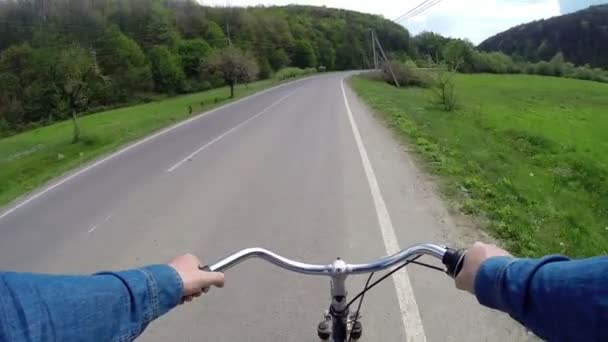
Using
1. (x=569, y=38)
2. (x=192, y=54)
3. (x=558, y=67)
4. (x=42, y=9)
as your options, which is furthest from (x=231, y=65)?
(x=569, y=38)

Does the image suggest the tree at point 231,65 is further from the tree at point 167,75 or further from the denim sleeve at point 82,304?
the denim sleeve at point 82,304

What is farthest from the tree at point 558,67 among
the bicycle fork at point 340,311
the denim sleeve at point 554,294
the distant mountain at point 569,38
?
the denim sleeve at point 554,294

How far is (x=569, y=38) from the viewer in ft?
361

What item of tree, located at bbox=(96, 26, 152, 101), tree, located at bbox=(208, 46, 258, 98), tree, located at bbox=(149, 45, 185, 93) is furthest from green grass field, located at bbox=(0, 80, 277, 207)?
tree, located at bbox=(149, 45, 185, 93)

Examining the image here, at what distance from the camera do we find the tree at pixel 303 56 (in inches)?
3748

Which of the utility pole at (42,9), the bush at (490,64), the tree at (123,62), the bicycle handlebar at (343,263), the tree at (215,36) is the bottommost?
the bicycle handlebar at (343,263)

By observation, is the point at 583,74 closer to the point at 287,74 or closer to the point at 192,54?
the point at 287,74

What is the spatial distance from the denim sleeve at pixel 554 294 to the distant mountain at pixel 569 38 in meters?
115

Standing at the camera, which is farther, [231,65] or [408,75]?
[408,75]

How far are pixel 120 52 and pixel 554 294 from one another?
62.1 meters

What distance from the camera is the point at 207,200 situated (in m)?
8.15

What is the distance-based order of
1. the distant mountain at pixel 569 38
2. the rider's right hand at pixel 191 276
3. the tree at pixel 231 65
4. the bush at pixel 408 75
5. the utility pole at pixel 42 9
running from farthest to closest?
the distant mountain at pixel 569 38 < the utility pole at pixel 42 9 < the bush at pixel 408 75 < the tree at pixel 231 65 < the rider's right hand at pixel 191 276

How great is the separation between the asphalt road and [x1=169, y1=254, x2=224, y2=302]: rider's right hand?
95.4 inches

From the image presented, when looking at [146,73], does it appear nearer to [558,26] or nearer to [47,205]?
[47,205]
